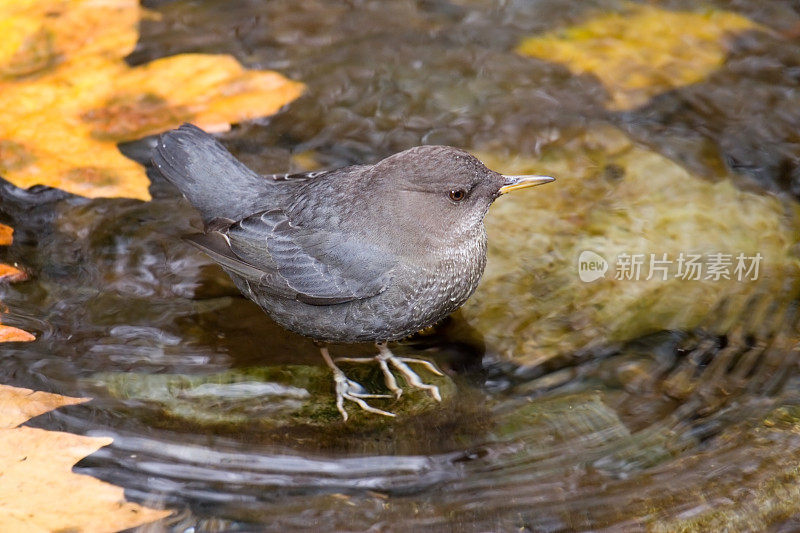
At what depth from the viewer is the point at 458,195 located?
141 inches

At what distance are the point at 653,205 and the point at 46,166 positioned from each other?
3.06 m

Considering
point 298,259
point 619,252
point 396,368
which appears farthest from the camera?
point 619,252

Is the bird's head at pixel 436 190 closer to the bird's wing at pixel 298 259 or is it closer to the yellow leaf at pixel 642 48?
the bird's wing at pixel 298 259

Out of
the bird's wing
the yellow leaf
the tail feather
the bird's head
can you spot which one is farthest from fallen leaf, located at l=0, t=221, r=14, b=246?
the yellow leaf

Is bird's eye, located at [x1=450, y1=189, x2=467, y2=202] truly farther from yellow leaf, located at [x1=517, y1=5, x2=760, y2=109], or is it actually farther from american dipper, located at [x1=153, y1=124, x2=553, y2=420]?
yellow leaf, located at [x1=517, y1=5, x2=760, y2=109]

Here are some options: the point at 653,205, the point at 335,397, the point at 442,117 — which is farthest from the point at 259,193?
the point at 653,205

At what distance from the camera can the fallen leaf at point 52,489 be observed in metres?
2.82

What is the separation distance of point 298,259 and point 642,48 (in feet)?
9.47

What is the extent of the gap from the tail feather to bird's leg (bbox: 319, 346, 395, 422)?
2.72ft

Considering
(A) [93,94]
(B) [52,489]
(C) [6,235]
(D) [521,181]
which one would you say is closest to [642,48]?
(D) [521,181]

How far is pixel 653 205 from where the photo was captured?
14.3 feet

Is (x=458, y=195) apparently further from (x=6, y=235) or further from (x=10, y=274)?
(x=6, y=235)

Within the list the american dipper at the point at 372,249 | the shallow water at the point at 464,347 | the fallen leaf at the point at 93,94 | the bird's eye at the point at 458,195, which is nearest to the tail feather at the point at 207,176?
the american dipper at the point at 372,249

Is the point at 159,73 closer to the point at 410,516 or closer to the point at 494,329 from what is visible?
the point at 494,329
